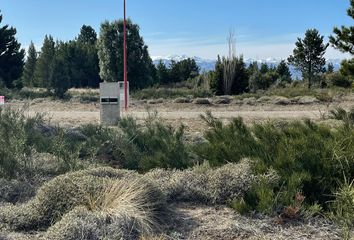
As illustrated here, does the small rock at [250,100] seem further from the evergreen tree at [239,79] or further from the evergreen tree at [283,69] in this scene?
the evergreen tree at [283,69]

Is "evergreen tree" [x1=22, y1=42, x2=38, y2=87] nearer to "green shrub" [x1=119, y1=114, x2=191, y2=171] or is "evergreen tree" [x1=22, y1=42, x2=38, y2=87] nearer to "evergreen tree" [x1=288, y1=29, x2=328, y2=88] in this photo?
"evergreen tree" [x1=288, y1=29, x2=328, y2=88]

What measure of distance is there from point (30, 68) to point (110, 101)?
45.5m

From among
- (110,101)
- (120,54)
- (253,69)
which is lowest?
(110,101)

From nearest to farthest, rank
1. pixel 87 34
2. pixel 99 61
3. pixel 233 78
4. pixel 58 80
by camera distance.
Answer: pixel 58 80 → pixel 233 78 → pixel 99 61 → pixel 87 34

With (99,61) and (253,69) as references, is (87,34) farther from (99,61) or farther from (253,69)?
(253,69)

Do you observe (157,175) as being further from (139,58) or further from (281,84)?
(281,84)

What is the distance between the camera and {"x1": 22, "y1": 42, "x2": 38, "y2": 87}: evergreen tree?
5341cm

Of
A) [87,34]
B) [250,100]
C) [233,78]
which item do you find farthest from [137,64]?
[87,34]

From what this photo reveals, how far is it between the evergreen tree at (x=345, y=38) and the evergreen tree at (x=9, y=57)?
2910 centimetres

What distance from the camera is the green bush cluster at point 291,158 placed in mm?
4789

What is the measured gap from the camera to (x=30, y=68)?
56219mm

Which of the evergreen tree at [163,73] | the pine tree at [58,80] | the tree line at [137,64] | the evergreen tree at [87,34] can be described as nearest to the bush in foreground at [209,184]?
the tree line at [137,64]

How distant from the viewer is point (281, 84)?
39594mm

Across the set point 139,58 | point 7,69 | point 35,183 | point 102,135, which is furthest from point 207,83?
point 35,183
